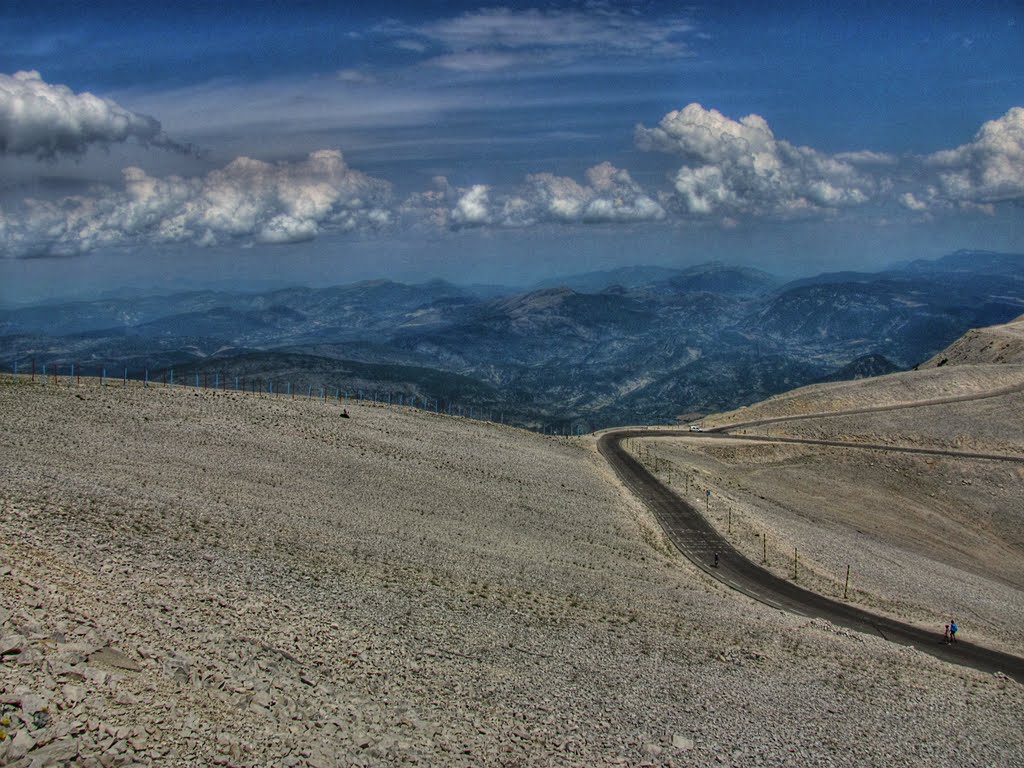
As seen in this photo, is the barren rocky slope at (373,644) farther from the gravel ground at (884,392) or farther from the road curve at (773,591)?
the gravel ground at (884,392)

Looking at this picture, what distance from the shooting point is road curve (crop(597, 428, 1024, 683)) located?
1603 inches

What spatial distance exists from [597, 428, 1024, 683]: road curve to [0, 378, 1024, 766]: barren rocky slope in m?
3.36

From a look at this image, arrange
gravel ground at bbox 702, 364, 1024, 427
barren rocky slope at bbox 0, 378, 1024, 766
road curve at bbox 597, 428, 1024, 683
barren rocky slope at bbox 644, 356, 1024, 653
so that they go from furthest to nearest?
gravel ground at bbox 702, 364, 1024, 427 → barren rocky slope at bbox 644, 356, 1024, 653 → road curve at bbox 597, 428, 1024, 683 → barren rocky slope at bbox 0, 378, 1024, 766

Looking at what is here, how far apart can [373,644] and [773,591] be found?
32.2 meters

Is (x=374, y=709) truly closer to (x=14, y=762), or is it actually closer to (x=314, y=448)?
(x=14, y=762)

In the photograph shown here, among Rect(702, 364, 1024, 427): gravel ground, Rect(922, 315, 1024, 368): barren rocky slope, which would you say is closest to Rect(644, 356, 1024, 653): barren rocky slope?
Rect(702, 364, 1024, 427): gravel ground

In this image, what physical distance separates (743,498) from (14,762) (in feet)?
236

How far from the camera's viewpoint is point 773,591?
4950 centimetres

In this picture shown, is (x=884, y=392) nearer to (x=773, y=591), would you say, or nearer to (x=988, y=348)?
(x=988, y=348)

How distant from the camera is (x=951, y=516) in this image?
85812 millimetres

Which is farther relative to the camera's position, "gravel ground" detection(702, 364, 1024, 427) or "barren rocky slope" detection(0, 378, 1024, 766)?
"gravel ground" detection(702, 364, 1024, 427)

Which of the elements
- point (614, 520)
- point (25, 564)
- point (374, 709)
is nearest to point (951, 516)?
point (614, 520)

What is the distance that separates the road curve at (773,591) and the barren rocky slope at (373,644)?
336 cm

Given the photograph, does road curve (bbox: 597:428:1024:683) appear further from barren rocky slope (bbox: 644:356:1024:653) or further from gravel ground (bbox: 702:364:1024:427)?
gravel ground (bbox: 702:364:1024:427)
